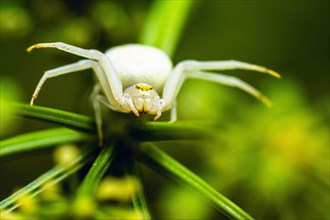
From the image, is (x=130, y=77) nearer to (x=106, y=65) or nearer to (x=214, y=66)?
(x=106, y=65)

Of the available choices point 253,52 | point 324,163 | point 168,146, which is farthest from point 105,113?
point 253,52

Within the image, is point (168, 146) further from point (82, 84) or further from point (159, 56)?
point (159, 56)

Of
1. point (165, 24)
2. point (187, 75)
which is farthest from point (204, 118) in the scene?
point (187, 75)

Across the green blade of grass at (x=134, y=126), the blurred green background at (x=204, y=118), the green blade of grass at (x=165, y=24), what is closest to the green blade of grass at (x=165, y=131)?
the green blade of grass at (x=134, y=126)

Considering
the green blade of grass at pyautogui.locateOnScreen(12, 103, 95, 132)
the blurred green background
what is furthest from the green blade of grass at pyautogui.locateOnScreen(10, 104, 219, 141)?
the blurred green background

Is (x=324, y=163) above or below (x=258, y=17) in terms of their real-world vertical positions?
A: below
